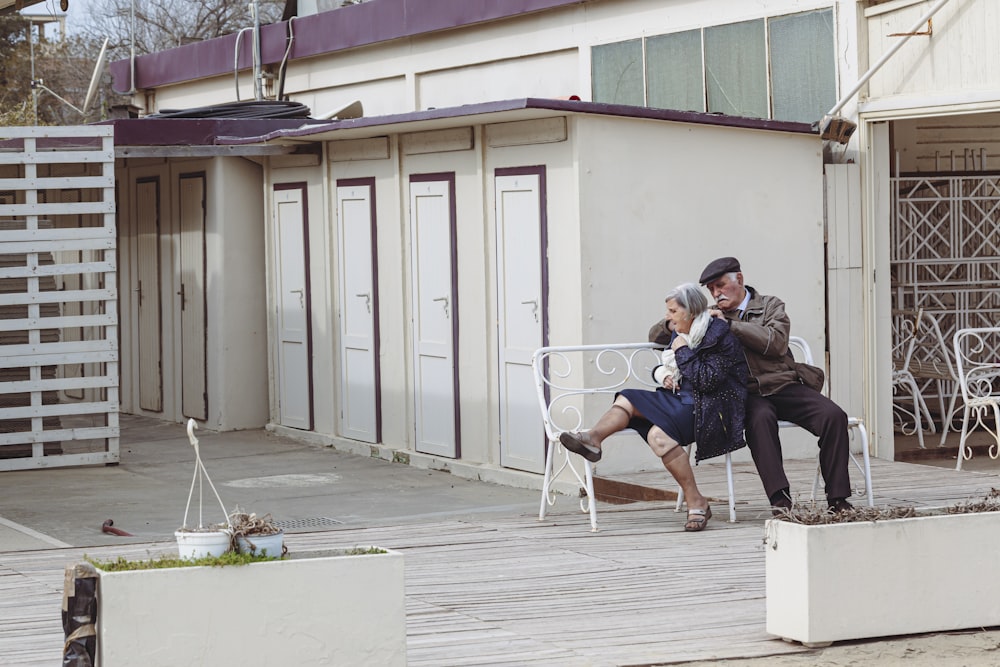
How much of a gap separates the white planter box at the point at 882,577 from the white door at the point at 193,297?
906 cm

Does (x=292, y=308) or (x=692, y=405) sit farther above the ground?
(x=292, y=308)

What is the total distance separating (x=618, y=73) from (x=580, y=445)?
18.7ft

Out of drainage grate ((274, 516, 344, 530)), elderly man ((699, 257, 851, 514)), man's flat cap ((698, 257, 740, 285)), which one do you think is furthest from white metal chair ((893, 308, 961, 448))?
drainage grate ((274, 516, 344, 530))

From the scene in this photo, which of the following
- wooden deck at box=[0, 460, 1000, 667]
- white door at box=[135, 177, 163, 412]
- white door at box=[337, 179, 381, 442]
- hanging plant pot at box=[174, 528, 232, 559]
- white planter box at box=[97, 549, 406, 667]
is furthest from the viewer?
white door at box=[135, 177, 163, 412]

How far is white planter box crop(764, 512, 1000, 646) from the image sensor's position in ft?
17.5

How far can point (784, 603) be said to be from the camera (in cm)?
545

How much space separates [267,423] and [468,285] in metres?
3.72

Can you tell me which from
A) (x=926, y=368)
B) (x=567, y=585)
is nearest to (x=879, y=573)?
(x=567, y=585)

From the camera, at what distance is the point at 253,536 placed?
15.1 ft

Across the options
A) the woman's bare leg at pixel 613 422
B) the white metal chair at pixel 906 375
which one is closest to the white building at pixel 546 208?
the white metal chair at pixel 906 375

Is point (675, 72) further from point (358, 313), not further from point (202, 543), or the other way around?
point (202, 543)

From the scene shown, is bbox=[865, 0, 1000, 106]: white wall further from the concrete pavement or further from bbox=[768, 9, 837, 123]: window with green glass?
the concrete pavement

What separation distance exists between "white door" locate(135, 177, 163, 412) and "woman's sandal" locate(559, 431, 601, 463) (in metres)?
7.76

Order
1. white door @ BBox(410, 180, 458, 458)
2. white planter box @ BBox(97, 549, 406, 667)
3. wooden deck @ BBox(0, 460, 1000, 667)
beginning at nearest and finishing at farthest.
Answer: white planter box @ BBox(97, 549, 406, 667) → wooden deck @ BBox(0, 460, 1000, 667) → white door @ BBox(410, 180, 458, 458)
